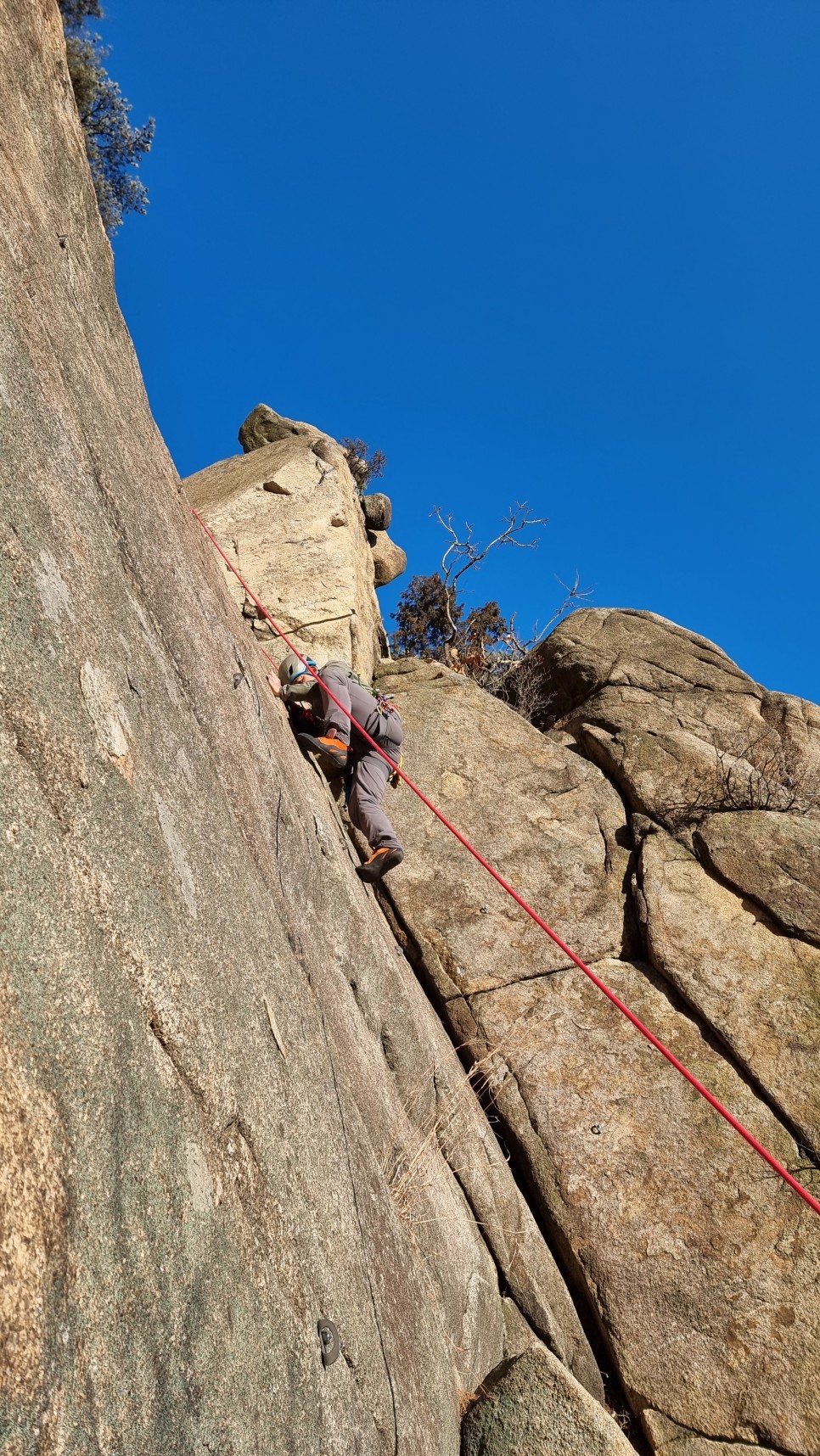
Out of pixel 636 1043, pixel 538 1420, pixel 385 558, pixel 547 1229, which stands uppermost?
pixel 385 558

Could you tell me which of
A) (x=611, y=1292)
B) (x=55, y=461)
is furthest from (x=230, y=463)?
(x=611, y=1292)

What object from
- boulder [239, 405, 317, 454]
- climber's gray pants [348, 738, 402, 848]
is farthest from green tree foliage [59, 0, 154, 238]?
climber's gray pants [348, 738, 402, 848]

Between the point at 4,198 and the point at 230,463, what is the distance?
26.9 ft

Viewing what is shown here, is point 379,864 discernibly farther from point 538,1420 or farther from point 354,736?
point 538,1420

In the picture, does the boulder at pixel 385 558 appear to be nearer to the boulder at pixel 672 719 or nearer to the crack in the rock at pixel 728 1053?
the boulder at pixel 672 719

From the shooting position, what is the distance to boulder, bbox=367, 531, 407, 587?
43.2ft

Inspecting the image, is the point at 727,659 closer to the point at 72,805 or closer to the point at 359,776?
the point at 359,776

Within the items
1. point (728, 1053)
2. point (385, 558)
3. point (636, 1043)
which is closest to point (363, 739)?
→ point (636, 1043)

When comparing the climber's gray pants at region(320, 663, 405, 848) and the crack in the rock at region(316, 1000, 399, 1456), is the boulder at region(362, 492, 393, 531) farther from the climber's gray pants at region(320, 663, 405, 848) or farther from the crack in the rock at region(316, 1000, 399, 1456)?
the crack in the rock at region(316, 1000, 399, 1456)

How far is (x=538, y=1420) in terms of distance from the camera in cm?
365

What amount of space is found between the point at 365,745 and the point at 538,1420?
14.4 feet

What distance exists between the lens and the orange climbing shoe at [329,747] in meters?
6.15

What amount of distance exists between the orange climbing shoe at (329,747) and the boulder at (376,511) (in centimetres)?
747

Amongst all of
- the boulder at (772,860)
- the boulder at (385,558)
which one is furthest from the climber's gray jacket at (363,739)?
the boulder at (385,558)
